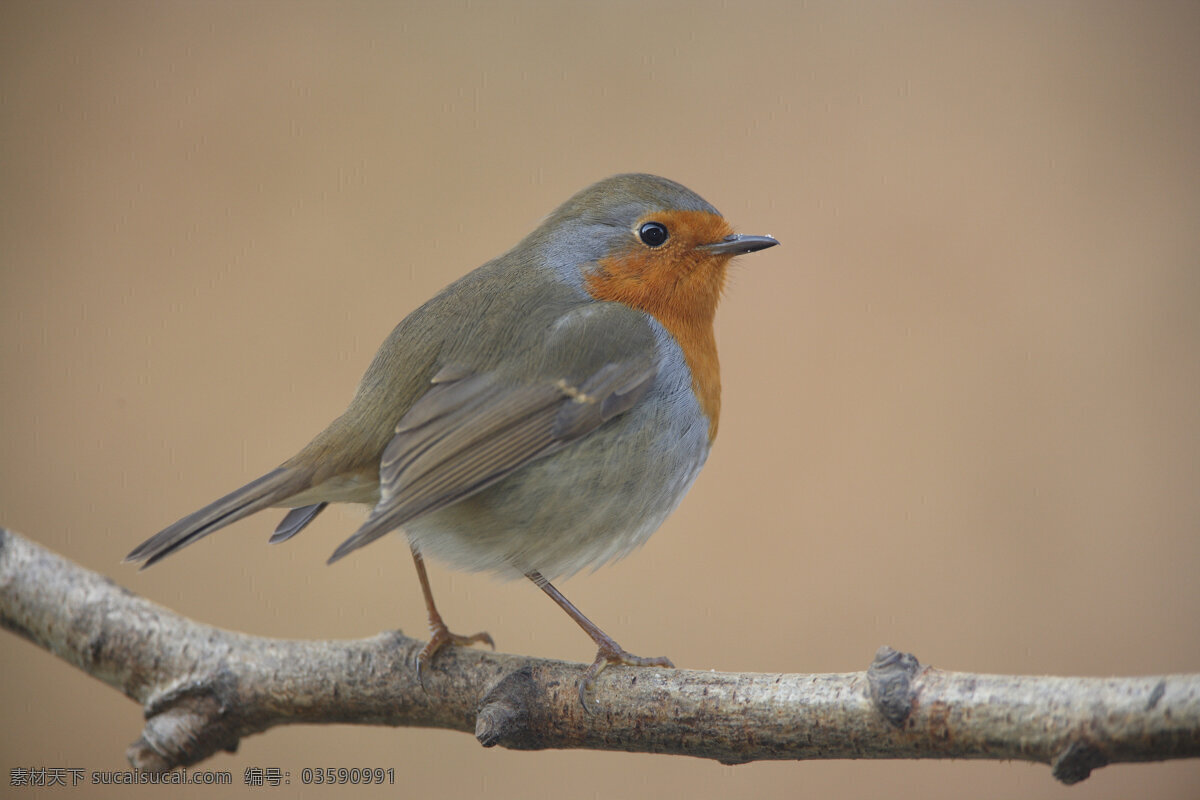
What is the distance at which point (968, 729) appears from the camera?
166 centimetres

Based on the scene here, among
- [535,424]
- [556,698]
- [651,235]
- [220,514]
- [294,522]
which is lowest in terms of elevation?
[556,698]

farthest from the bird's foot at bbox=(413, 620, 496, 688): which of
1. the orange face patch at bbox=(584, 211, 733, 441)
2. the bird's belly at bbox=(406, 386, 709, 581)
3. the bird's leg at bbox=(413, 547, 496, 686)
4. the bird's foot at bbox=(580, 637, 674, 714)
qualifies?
the orange face patch at bbox=(584, 211, 733, 441)

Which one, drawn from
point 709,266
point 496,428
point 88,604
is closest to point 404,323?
point 496,428

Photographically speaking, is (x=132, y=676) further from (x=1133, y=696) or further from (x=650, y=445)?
(x=1133, y=696)

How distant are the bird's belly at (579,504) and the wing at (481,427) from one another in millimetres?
52

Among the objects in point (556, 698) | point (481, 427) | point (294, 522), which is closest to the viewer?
point (556, 698)

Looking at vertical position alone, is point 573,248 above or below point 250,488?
above

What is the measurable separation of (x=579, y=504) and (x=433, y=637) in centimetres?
48

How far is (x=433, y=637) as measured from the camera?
242 cm

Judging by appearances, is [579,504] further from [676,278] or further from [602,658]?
[676,278]

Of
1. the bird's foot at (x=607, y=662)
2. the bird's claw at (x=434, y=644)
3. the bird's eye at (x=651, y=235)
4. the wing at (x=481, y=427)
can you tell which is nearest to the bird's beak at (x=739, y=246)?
the bird's eye at (x=651, y=235)

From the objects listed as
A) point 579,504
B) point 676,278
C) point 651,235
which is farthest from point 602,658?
point 651,235

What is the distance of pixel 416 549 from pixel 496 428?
42cm

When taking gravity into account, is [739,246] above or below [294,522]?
above
